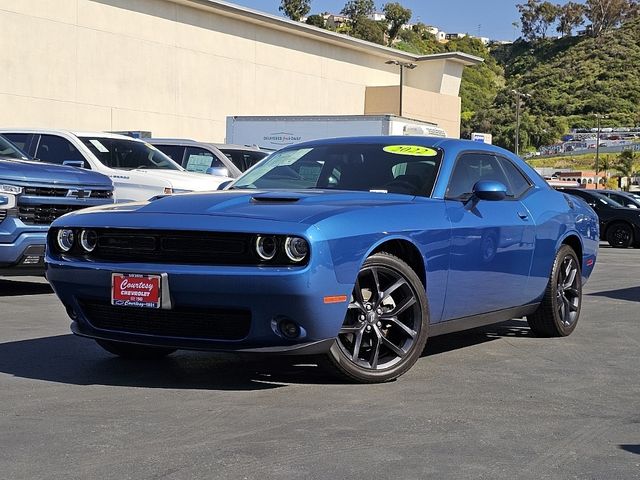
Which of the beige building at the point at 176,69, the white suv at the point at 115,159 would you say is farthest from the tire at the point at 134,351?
the beige building at the point at 176,69

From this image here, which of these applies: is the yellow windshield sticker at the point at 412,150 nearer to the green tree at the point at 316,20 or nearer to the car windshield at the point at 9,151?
the car windshield at the point at 9,151

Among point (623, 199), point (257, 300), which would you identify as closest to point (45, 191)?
point (257, 300)

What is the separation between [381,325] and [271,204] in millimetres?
917

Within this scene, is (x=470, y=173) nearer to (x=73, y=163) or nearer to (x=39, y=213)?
(x=39, y=213)

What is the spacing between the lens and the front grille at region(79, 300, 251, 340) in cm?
538

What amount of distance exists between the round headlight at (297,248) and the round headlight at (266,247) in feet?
0.23

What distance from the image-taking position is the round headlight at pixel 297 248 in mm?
5219

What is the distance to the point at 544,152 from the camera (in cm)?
12706

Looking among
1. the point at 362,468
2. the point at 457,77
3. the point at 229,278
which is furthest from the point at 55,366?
the point at 457,77

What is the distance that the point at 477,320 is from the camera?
6684mm

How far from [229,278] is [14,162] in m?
5.85

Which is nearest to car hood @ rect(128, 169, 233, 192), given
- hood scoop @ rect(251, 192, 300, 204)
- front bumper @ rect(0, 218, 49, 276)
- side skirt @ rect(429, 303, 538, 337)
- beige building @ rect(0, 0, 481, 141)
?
front bumper @ rect(0, 218, 49, 276)

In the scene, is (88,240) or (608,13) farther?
(608,13)

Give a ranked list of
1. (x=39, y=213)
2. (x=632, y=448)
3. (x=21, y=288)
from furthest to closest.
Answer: (x=21, y=288)
(x=39, y=213)
(x=632, y=448)
